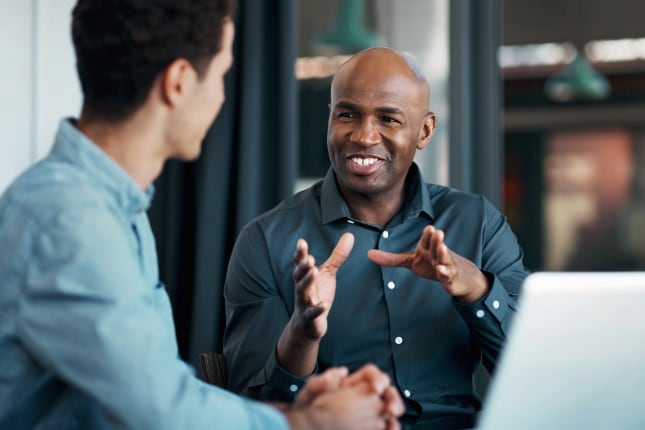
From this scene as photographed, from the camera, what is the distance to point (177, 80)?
3.72 ft

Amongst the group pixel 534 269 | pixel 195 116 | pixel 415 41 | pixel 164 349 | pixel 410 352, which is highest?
pixel 415 41

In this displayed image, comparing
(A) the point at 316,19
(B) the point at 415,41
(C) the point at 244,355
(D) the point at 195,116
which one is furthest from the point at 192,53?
(A) the point at 316,19

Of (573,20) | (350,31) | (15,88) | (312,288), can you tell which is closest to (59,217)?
(312,288)

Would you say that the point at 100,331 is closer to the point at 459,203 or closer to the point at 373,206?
the point at 373,206

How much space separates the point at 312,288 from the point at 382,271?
41 cm

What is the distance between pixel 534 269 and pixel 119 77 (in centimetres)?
892

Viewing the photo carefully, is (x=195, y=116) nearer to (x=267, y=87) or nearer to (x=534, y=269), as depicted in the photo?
(x=267, y=87)

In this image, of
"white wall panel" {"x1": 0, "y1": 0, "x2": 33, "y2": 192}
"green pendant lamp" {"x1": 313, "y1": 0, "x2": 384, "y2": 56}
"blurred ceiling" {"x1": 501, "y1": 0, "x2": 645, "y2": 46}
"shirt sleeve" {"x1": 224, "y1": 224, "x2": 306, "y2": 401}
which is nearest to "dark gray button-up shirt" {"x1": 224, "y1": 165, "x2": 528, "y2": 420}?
"shirt sleeve" {"x1": 224, "y1": 224, "x2": 306, "y2": 401}

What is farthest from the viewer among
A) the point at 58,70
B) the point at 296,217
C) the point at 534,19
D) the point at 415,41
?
the point at 534,19

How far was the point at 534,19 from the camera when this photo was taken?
8062 mm

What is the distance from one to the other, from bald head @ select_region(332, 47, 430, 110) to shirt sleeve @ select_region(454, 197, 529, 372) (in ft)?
0.98

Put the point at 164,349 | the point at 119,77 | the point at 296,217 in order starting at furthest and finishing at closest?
the point at 296,217, the point at 119,77, the point at 164,349

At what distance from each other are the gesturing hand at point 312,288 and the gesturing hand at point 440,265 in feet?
0.23

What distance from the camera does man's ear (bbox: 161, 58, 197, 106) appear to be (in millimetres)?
1126
